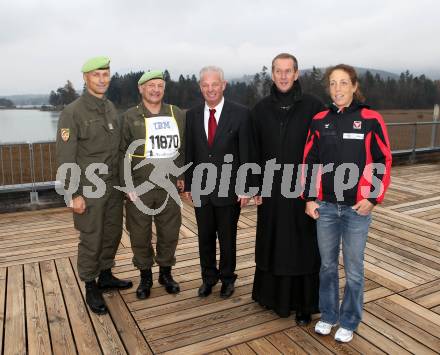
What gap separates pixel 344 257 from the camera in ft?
9.26

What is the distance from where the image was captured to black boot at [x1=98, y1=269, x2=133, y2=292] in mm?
3855

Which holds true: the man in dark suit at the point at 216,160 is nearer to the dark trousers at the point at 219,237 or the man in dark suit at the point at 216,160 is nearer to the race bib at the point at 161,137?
the dark trousers at the point at 219,237

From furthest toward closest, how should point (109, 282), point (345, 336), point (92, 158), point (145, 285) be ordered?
point (109, 282) → point (145, 285) → point (92, 158) → point (345, 336)

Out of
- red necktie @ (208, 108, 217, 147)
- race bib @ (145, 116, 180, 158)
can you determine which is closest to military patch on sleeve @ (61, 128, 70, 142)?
race bib @ (145, 116, 180, 158)

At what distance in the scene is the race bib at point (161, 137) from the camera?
3.48 meters

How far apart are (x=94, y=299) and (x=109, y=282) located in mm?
392

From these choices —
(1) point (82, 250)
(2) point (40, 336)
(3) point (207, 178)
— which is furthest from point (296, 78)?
(2) point (40, 336)

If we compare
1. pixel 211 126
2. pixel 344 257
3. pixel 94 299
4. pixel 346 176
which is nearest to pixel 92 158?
pixel 211 126

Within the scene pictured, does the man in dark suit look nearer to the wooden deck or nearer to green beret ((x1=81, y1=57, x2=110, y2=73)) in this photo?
the wooden deck

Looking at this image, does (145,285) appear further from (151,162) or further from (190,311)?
(151,162)

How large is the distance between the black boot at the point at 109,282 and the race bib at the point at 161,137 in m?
1.28

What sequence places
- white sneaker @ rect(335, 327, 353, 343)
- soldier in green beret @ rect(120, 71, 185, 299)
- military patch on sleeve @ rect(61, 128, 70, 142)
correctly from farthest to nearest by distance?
soldier in green beret @ rect(120, 71, 185, 299), military patch on sleeve @ rect(61, 128, 70, 142), white sneaker @ rect(335, 327, 353, 343)

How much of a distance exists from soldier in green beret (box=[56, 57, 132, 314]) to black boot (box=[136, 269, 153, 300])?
0.36 m

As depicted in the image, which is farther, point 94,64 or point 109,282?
point 109,282
